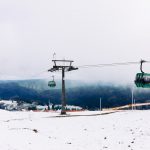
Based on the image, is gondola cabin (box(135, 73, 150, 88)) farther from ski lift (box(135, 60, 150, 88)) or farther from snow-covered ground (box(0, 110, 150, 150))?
snow-covered ground (box(0, 110, 150, 150))

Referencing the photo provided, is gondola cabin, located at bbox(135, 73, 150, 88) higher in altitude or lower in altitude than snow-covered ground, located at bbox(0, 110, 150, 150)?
higher

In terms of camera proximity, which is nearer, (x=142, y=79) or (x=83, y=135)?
(x=83, y=135)

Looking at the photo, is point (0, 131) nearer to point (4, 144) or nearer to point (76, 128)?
point (4, 144)

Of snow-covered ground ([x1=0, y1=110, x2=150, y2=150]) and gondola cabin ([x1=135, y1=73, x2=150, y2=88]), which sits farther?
gondola cabin ([x1=135, y1=73, x2=150, y2=88])

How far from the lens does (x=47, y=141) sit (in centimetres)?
2959

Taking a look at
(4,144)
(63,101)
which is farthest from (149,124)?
(63,101)

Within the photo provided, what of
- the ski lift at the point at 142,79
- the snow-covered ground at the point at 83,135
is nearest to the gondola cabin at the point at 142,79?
the ski lift at the point at 142,79

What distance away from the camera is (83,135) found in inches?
1371

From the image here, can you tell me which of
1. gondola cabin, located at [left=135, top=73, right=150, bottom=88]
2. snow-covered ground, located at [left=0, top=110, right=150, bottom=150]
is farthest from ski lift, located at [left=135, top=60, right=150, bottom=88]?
snow-covered ground, located at [left=0, top=110, right=150, bottom=150]

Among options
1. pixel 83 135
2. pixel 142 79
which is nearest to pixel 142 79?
pixel 142 79

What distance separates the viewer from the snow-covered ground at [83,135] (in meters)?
28.1

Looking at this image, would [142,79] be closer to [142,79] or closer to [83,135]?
[142,79]

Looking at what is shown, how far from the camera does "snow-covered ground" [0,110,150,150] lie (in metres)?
28.1

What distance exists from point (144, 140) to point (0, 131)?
9275mm
